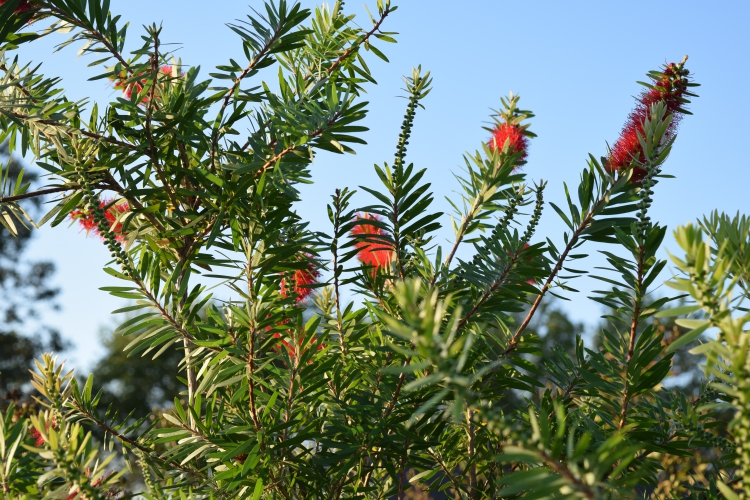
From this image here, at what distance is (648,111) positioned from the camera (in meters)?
0.96

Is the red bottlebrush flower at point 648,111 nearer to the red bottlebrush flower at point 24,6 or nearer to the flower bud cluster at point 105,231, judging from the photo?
the flower bud cluster at point 105,231

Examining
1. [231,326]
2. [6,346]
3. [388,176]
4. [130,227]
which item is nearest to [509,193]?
[388,176]

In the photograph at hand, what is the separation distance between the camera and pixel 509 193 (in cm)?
105

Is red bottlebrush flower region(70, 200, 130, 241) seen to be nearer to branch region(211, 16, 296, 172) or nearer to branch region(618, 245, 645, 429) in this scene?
branch region(211, 16, 296, 172)

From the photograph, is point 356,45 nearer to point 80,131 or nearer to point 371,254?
point 371,254

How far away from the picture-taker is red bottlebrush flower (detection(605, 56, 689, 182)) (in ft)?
3.09

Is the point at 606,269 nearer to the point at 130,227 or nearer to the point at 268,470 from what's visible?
the point at 268,470

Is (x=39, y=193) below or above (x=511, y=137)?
below

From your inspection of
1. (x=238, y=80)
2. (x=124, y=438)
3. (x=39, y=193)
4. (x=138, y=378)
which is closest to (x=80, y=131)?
(x=39, y=193)

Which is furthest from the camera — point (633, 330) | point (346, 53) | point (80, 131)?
point (346, 53)

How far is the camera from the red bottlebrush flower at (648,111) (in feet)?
3.09

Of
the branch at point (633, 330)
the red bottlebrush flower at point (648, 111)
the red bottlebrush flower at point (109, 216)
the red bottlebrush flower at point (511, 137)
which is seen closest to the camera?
the branch at point (633, 330)

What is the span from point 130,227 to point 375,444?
57 cm

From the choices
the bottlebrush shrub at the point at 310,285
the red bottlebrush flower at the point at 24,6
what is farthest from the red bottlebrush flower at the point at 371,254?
the red bottlebrush flower at the point at 24,6
